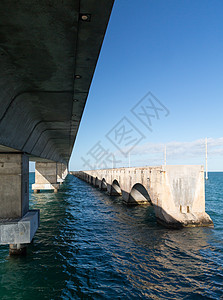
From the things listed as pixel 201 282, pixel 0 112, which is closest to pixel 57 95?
pixel 0 112

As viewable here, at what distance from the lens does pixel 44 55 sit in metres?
6.23

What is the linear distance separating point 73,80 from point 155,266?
28.5 ft

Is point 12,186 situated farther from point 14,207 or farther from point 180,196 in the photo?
point 180,196

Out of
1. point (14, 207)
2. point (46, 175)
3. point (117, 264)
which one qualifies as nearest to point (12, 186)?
point (14, 207)

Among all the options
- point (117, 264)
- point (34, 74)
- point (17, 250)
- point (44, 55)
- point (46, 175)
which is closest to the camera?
point (44, 55)

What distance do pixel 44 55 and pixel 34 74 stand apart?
121 cm

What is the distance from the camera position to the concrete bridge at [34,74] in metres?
4.71

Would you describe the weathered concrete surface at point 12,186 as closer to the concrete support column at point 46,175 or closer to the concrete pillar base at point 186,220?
the concrete pillar base at point 186,220

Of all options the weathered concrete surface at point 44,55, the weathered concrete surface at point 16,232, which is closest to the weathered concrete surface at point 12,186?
the weathered concrete surface at point 16,232

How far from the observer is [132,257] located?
11625 millimetres

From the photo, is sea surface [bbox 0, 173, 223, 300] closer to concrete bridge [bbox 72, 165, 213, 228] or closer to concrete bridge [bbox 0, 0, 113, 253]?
concrete bridge [bbox 72, 165, 213, 228]

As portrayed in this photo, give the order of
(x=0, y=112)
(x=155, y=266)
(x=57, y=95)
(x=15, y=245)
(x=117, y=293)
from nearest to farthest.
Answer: (x=0, y=112) → (x=117, y=293) → (x=57, y=95) → (x=155, y=266) → (x=15, y=245)

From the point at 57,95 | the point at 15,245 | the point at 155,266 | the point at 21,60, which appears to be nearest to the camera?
the point at 21,60

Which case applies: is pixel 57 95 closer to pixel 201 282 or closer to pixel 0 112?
pixel 0 112
